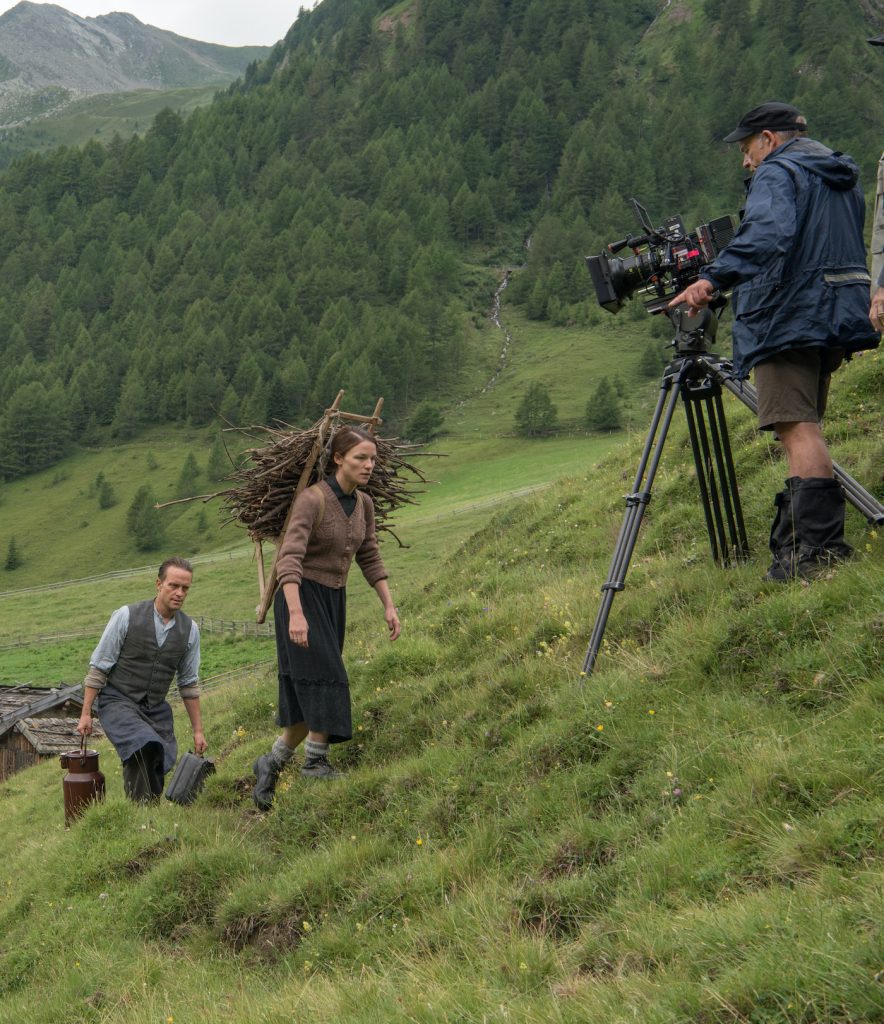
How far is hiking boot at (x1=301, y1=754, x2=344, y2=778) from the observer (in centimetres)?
722

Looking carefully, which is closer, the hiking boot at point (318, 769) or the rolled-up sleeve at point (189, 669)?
the hiking boot at point (318, 769)

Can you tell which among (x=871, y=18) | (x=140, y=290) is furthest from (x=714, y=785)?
(x=871, y=18)

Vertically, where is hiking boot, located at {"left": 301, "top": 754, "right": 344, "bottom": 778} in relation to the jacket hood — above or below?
below

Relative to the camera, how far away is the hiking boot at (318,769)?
7.22 meters

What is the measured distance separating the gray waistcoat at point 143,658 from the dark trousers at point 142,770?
0.44 metres

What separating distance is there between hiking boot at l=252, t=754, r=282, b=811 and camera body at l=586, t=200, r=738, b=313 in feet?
13.7

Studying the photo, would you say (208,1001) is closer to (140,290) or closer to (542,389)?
(542,389)

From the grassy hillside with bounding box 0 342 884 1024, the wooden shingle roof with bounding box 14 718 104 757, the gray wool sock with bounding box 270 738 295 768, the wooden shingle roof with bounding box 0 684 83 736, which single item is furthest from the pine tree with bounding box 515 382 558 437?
the gray wool sock with bounding box 270 738 295 768

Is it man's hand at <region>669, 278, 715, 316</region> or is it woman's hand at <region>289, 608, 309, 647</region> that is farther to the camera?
woman's hand at <region>289, 608, 309, 647</region>

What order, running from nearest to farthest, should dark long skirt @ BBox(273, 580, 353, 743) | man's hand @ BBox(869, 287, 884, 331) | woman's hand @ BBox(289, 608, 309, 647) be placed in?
man's hand @ BBox(869, 287, 884, 331) → woman's hand @ BBox(289, 608, 309, 647) → dark long skirt @ BBox(273, 580, 353, 743)

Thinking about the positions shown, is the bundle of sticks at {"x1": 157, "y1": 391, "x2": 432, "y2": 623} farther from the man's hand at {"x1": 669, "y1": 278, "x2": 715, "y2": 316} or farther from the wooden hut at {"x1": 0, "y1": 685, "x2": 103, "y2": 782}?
the wooden hut at {"x1": 0, "y1": 685, "x2": 103, "y2": 782}

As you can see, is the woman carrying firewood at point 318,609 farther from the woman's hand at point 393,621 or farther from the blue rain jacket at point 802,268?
the blue rain jacket at point 802,268

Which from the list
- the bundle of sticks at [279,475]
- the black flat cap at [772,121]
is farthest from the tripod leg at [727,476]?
the bundle of sticks at [279,475]

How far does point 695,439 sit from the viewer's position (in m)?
6.70
